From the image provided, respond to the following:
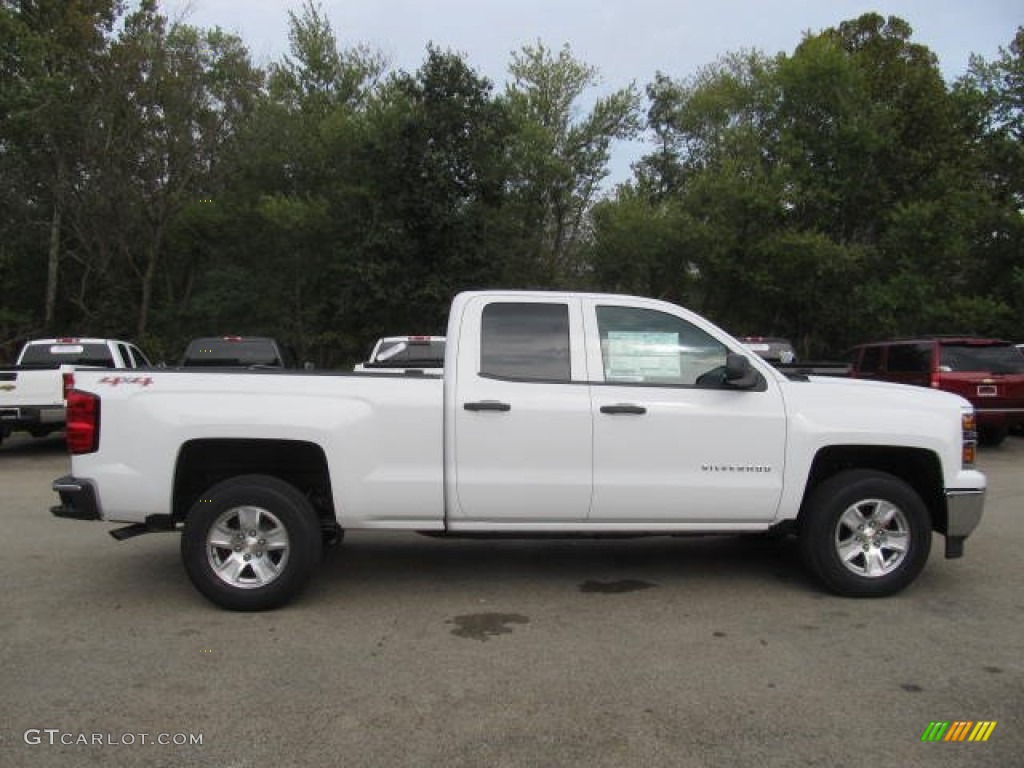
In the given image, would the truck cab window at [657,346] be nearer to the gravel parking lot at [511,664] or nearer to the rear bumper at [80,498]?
the gravel parking lot at [511,664]

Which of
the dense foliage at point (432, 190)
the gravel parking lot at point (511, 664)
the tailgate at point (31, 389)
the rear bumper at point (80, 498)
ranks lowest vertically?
the gravel parking lot at point (511, 664)

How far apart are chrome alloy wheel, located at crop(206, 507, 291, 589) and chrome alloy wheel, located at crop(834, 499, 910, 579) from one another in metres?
3.53

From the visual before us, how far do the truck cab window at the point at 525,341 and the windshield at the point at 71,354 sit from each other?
34.7ft

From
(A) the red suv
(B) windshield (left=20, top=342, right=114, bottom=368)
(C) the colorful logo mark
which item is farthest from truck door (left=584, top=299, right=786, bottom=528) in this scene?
(B) windshield (left=20, top=342, right=114, bottom=368)

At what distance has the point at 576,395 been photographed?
208 inches

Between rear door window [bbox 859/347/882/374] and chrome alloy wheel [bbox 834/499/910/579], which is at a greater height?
rear door window [bbox 859/347/882/374]

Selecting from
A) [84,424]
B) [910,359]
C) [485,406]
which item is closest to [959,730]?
[485,406]

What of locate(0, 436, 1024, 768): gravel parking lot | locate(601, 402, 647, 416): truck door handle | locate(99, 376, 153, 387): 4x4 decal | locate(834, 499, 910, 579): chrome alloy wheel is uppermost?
locate(99, 376, 153, 387): 4x4 decal

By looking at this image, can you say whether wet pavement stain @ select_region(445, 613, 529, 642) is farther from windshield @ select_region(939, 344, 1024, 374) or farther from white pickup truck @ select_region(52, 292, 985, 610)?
windshield @ select_region(939, 344, 1024, 374)

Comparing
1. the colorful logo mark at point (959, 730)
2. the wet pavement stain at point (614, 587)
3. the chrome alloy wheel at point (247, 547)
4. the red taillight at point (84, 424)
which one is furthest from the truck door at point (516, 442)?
the colorful logo mark at point (959, 730)

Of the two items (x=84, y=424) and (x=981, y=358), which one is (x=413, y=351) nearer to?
(x=84, y=424)

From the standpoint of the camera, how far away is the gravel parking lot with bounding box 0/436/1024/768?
3.47m

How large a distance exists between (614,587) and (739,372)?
169 cm

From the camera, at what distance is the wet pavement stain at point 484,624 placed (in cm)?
477
